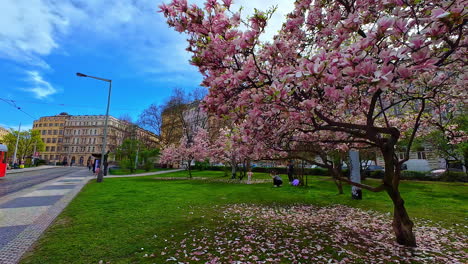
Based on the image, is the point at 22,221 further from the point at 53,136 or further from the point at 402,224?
the point at 53,136

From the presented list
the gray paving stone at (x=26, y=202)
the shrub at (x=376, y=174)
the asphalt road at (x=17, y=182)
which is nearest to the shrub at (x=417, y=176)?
the shrub at (x=376, y=174)

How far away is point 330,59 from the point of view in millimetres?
2656

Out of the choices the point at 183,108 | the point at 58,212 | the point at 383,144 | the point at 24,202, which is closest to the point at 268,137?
the point at 383,144

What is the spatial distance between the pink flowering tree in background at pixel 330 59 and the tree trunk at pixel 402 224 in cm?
2

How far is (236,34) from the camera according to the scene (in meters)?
3.66

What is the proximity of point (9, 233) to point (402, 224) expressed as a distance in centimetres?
966

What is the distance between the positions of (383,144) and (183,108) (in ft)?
132

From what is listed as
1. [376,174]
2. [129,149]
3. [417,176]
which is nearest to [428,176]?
[417,176]

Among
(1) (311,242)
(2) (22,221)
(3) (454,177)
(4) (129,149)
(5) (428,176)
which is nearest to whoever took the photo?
(1) (311,242)

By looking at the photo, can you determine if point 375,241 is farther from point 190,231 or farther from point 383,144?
point 190,231

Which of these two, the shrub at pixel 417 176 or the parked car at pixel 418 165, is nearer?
the shrub at pixel 417 176

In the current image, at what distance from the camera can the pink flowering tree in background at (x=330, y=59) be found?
2340mm

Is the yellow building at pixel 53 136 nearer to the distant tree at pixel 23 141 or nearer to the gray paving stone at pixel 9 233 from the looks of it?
the distant tree at pixel 23 141

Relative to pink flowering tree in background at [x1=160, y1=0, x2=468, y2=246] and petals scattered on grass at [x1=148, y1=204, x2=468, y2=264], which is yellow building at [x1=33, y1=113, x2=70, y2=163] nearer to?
petals scattered on grass at [x1=148, y1=204, x2=468, y2=264]
